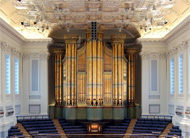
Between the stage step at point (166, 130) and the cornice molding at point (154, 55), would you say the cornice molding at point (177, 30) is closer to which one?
the cornice molding at point (154, 55)

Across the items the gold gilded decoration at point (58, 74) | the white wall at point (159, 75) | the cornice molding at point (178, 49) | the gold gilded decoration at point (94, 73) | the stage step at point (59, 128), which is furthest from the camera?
the gold gilded decoration at point (58, 74)

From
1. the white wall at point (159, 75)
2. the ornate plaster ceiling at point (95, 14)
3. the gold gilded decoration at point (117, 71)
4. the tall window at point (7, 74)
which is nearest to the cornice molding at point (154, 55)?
the white wall at point (159, 75)

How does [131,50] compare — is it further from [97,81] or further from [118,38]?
[97,81]

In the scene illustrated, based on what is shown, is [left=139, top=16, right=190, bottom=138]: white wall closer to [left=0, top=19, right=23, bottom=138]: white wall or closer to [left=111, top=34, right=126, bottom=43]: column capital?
[left=111, top=34, right=126, bottom=43]: column capital

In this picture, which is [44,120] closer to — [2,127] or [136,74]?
[2,127]

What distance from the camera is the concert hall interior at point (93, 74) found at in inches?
925

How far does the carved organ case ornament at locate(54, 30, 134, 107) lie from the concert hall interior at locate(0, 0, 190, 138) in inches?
2.7

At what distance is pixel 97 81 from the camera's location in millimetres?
25547

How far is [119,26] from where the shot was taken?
26594 mm

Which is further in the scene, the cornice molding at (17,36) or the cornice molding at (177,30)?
the cornice molding at (17,36)

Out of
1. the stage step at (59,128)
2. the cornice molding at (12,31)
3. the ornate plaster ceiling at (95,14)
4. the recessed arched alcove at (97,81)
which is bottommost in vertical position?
the stage step at (59,128)

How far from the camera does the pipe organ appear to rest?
25.6m

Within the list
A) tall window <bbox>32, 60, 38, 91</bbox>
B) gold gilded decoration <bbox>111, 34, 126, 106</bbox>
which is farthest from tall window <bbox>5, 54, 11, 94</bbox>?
gold gilded decoration <bbox>111, 34, 126, 106</bbox>

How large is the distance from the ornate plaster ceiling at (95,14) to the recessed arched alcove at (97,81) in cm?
87
